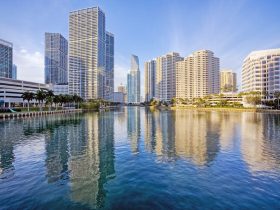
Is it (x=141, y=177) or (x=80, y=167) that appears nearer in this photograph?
(x=141, y=177)

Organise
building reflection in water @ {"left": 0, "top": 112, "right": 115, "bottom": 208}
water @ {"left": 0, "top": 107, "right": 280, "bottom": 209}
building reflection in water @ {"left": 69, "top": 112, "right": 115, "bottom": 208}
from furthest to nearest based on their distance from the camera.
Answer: building reflection in water @ {"left": 0, "top": 112, "right": 115, "bottom": 208} < building reflection in water @ {"left": 69, "top": 112, "right": 115, "bottom": 208} < water @ {"left": 0, "top": 107, "right": 280, "bottom": 209}

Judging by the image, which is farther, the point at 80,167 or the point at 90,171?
the point at 80,167

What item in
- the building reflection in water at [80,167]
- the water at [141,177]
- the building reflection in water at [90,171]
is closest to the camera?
the water at [141,177]

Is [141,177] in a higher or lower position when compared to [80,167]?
lower

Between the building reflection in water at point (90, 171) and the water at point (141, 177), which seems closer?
the water at point (141, 177)

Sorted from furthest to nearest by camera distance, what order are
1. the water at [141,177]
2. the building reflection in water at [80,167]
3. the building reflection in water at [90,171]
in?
the building reflection in water at [80,167], the building reflection in water at [90,171], the water at [141,177]

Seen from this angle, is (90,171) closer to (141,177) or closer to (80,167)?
(80,167)

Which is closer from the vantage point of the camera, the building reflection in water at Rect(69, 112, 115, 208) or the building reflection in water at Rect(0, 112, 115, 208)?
the building reflection in water at Rect(69, 112, 115, 208)

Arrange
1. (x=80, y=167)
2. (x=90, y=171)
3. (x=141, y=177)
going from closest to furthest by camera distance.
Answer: (x=141, y=177)
(x=90, y=171)
(x=80, y=167)

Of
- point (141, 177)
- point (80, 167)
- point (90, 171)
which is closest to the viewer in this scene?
point (141, 177)

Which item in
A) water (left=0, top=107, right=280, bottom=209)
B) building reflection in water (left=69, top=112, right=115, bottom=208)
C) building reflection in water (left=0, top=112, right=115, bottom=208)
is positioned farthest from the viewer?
building reflection in water (left=0, top=112, right=115, bottom=208)

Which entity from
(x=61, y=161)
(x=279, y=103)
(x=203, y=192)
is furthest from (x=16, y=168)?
(x=279, y=103)

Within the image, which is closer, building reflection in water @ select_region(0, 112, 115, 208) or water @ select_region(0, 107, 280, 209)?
water @ select_region(0, 107, 280, 209)

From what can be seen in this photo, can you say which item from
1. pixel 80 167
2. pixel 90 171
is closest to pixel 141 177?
pixel 90 171
